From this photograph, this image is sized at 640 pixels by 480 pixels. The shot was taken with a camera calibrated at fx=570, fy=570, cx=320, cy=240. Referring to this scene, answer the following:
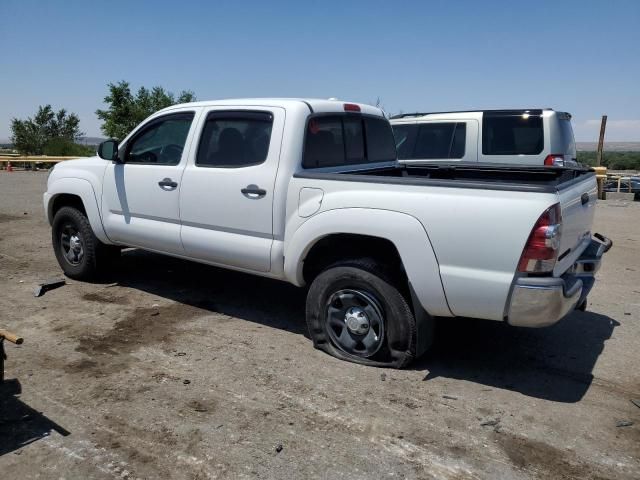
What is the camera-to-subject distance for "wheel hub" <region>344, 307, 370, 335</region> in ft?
13.7

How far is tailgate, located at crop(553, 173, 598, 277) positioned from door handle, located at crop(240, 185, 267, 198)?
7.15 ft

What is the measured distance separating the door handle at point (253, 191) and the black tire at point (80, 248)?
2338mm

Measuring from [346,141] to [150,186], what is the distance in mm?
1882

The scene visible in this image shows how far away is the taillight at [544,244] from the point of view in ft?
11.0

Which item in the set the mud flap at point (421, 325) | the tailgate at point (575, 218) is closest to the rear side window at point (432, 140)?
the tailgate at point (575, 218)

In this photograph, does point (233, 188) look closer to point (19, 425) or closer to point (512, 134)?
point (19, 425)

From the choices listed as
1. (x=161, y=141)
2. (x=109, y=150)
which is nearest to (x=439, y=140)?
(x=161, y=141)

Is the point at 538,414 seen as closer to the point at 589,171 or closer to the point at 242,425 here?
the point at 242,425

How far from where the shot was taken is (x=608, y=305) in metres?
5.90

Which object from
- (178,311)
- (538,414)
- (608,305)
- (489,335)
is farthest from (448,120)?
(538,414)

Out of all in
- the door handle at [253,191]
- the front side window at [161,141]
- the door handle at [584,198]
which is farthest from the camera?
the front side window at [161,141]

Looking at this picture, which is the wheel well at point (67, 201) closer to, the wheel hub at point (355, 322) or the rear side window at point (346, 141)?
the rear side window at point (346, 141)

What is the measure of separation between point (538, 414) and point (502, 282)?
870 millimetres

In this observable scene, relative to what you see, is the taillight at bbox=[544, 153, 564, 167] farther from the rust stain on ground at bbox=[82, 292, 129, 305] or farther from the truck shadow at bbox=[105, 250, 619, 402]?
the rust stain on ground at bbox=[82, 292, 129, 305]
